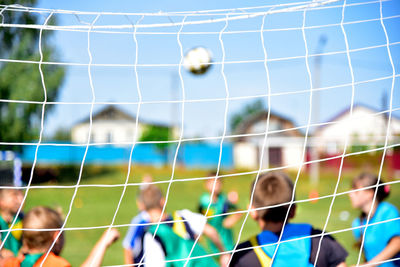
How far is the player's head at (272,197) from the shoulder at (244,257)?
149 millimetres

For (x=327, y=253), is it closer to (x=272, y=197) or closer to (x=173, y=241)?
(x=272, y=197)

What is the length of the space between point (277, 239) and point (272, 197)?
0.18 m

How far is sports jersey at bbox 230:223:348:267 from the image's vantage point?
214 centimetres

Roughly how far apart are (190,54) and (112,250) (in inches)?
117

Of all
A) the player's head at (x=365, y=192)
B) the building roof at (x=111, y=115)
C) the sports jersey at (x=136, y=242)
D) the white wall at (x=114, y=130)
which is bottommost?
the white wall at (x=114, y=130)

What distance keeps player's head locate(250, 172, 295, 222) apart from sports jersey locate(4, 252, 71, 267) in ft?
3.08

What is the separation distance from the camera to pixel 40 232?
2.47 metres

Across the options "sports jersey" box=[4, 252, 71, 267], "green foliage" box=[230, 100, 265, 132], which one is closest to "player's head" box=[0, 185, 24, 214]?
"sports jersey" box=[4, 252, 71, 267]

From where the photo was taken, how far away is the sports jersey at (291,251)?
2.14 metres

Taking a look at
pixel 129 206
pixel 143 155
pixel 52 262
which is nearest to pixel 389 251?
pixel 52 262

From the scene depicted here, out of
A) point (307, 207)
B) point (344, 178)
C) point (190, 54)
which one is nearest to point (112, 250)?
point (190, 54)

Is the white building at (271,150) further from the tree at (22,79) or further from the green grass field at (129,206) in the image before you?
the tree at (22,79)

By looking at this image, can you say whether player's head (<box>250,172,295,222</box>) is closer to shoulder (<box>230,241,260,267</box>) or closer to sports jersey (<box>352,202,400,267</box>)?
shoulder (<box>230,241,260,267</box>)

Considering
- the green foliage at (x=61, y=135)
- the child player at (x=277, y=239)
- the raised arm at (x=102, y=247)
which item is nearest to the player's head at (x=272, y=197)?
the child player at (x=277, y=239)
